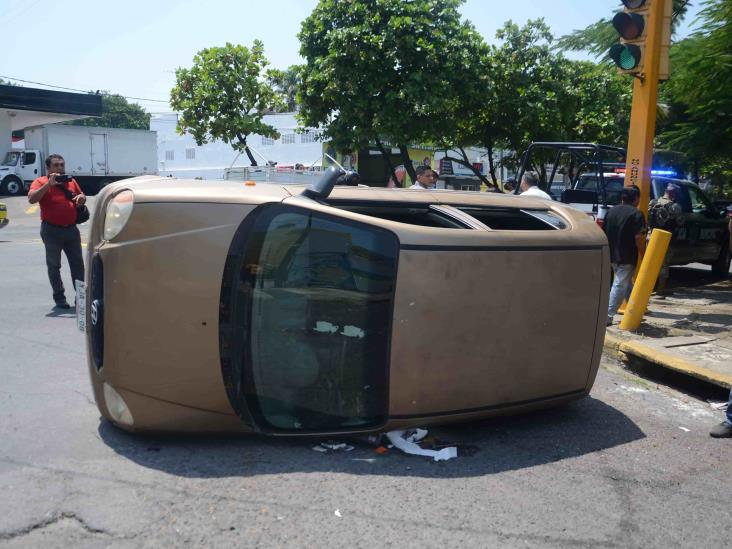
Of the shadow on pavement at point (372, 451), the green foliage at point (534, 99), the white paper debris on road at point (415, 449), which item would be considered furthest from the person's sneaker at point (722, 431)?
the green foliage at point (534, 99)

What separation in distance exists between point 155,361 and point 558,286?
2304 mm

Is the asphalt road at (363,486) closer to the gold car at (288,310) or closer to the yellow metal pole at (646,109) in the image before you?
the gold car at (288,310)

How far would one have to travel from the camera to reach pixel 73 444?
12.7 feet

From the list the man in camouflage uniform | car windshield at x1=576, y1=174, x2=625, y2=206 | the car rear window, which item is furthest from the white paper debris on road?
car windshield at x1=576, y1=174, x2=625, y2=206

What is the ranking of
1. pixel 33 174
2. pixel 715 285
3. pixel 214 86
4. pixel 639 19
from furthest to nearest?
pixel 33 174 < pixel 214 86 < pixel 715 285 < pixel 639 19

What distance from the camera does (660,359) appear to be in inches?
233

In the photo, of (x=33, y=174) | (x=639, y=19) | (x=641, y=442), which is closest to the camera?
(x=641, y=442)

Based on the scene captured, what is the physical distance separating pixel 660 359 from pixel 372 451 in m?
3.18

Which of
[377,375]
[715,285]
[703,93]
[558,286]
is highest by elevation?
[703,93]

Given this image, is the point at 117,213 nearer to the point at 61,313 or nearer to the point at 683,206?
the point at 61,313

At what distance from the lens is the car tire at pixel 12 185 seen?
32650 mm

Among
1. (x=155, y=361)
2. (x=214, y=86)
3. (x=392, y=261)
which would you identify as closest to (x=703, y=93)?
(x=392, y=261)

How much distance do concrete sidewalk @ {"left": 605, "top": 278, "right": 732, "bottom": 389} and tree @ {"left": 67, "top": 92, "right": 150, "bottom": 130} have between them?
67.6 meters

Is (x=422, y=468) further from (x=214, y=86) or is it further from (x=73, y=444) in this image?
(x=214, y=86)
